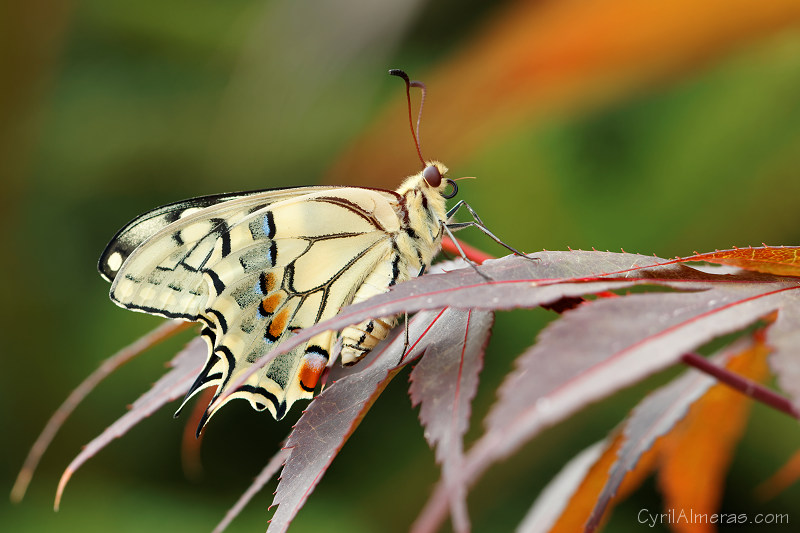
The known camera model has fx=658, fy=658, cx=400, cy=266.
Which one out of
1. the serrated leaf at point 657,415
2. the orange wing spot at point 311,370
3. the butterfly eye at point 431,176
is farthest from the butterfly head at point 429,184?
the serrated leaf at point 657,415

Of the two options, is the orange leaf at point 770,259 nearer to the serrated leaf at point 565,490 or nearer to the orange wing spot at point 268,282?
the serrated leaf at point 565,490

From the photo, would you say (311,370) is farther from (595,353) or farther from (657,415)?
(595,353)

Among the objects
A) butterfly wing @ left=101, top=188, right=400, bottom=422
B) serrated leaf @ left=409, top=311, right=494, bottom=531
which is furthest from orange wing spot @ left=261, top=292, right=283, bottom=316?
serrated leaf @ left=409, top=311, right=494, bottom=531

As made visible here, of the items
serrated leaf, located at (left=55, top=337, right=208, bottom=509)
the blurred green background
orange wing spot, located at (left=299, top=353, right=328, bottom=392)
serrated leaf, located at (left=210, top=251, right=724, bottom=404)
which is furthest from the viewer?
the blurred green background

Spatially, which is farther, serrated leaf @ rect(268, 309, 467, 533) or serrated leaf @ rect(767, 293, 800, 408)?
serrated leaf @ rect(268, 309, 467, 533)

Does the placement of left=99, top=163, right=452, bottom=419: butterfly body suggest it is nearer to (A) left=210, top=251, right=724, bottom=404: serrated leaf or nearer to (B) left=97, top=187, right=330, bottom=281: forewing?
(B) left=97, top=187, right=330, bottom=281: forewing

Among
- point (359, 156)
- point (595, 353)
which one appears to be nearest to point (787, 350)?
point (595, 353)

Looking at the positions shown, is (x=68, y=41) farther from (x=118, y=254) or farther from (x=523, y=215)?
(x=118, y=254)
